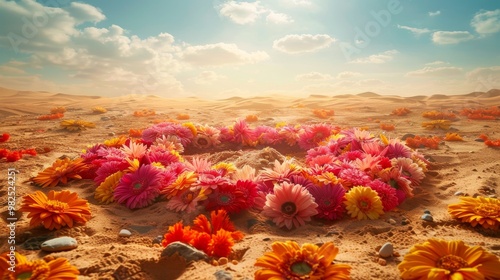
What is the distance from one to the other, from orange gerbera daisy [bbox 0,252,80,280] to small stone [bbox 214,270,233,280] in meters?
0.82

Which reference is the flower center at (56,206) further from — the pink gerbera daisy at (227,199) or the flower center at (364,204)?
the flower center at (364,204)

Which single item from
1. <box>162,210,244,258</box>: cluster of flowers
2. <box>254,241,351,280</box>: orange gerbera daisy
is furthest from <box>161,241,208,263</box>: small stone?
<box>254,241,351,280</box>: orange gerbera daisy

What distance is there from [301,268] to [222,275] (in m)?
0.46

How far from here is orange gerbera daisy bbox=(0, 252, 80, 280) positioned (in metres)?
1.71

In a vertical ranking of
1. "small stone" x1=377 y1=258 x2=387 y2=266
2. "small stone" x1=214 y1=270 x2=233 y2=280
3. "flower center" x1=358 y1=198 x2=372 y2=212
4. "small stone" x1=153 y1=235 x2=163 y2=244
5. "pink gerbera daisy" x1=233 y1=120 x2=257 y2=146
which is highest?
"pink gerbera daisy" x1=233 y1=120 x2=257 y2=146

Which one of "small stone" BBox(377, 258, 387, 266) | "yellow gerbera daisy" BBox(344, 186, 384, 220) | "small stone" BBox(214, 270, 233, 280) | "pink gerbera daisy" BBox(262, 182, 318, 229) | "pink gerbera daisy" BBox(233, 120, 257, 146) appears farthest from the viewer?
"pink gerbera daisy" BBox(233, 120, 257, 146)

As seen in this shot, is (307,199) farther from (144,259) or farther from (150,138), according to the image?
(150,138)

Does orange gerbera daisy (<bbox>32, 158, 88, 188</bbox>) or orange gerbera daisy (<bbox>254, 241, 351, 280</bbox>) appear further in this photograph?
orange gerbera daisy (<bbox>32, 158, 88, 188</bbox>)

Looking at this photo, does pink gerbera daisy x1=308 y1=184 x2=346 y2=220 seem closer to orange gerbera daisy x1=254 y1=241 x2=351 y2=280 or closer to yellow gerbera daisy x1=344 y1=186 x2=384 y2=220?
yellow gerbera daisy x1=344 y1=186 x2=384 y2=220

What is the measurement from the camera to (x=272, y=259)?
71.1 inches

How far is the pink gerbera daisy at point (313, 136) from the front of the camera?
20.2 feet

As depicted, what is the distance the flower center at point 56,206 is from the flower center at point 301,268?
2.05m

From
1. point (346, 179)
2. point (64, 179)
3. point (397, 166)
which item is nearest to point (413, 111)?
point (397, 166)

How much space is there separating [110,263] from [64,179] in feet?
7.46
